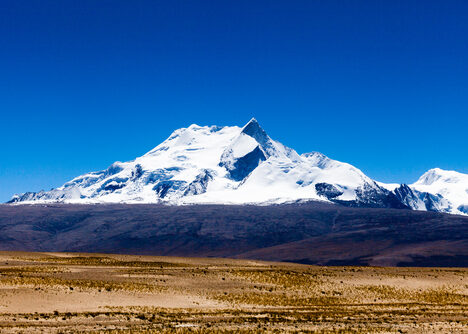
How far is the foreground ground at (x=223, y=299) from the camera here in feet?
151

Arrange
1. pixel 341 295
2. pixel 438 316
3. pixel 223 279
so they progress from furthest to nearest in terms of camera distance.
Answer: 1. pixel 223 279
2. pixel 341 295
3. pixel 438 316

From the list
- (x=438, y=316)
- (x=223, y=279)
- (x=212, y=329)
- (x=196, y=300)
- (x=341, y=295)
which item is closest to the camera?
(x=212, y=329)

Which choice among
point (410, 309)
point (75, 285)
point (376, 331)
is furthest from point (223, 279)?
point (376, 331)

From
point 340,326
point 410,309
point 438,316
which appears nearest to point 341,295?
point 410,309

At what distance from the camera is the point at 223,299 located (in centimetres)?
6034

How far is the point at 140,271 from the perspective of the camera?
Answer: 76312 mm

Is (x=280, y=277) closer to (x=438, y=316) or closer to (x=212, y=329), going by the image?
(x=438, y=316)

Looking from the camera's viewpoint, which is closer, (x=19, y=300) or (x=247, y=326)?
(x=247, y=326)

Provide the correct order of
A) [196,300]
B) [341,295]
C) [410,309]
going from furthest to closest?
[341,295]
[196,300]
[410,309]

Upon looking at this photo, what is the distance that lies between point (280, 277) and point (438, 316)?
24957mm

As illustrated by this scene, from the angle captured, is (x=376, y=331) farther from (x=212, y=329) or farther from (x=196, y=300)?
(x=196, y=300)

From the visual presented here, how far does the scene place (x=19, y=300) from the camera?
53.5m

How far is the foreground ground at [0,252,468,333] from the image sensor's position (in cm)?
4591

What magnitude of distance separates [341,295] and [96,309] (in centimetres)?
2737
